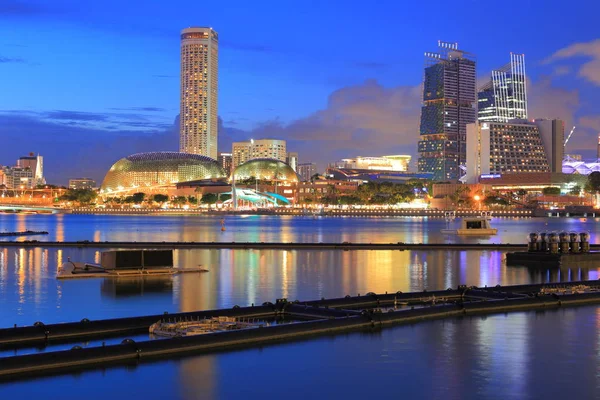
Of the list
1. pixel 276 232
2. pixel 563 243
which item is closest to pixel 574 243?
pixel 563 243

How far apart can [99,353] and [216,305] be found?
7.46 m

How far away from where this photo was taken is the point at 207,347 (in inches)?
515

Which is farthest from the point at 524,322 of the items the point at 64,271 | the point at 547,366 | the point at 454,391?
the point at 64,271

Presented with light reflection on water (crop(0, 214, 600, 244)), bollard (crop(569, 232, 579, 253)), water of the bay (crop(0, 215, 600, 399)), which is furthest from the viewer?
light reflection on water (crop(0, 214, 600, 244))

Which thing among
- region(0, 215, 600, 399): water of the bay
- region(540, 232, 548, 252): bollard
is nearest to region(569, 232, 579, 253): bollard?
region(540, 232, 548, 252): bollard

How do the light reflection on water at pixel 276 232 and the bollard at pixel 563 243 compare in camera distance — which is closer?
the bollard at pixel 563 243

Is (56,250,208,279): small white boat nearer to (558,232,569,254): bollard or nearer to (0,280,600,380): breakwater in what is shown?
(0,280,600,380): breakwater

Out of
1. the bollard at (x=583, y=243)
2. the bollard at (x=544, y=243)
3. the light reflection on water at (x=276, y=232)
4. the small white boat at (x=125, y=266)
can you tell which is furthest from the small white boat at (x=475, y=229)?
the small white boat at (x=125, y=266)

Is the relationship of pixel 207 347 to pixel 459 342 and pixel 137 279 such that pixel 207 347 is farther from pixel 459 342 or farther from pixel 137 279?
pixel 137 279

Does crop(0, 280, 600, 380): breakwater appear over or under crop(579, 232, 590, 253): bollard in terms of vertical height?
under

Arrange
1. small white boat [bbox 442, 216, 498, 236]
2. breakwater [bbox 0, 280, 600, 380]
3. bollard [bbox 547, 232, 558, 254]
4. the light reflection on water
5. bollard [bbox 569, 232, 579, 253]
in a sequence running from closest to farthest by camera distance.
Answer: breakwater [bbox 0, 280, 600, 380], bollard [bbox 547, 232, 558, 254], bollard [bbox 569, 232, 579, 253], the light reflection on water, small white boat [bbox 442, 216, 498, 236]

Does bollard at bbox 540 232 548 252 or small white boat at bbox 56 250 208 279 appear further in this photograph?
bollard at bbox 540 232 548 252

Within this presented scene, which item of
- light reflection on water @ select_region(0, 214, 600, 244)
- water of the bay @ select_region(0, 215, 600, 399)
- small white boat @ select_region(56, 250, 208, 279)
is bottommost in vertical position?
water of the bay @ select_region(0, 215, 600, 399)

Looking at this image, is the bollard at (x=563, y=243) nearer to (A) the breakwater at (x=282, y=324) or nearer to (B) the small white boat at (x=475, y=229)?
(A) the breakwater at (x=282, y=324)
